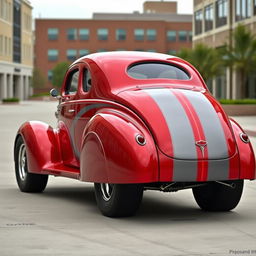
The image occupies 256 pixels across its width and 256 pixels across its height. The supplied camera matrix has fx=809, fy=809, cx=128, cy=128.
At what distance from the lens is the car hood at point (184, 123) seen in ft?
27.1

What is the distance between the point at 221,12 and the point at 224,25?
6.27ft

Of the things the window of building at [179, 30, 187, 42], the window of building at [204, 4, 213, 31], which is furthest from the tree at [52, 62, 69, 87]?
the window of building at [204, 4, 213, 31]

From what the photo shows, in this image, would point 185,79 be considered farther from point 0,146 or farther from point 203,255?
point 0,146

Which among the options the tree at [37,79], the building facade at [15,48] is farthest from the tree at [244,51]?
the tree at [37,79]

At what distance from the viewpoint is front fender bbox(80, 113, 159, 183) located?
26.6ft

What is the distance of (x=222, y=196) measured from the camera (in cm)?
894

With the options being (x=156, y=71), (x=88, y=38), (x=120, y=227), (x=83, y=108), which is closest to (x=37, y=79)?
(x=88, y=38)

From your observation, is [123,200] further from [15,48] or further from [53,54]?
[53,54]

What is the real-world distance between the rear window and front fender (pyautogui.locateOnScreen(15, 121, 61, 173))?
60.4 inches

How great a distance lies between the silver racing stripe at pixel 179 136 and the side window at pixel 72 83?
202cm

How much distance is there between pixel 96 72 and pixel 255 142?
12.8 meters

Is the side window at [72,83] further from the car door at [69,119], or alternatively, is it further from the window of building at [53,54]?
the window of building at [53,54]

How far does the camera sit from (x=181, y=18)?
154 metres

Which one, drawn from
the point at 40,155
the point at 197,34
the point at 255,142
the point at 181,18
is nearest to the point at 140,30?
the point at 181,18
